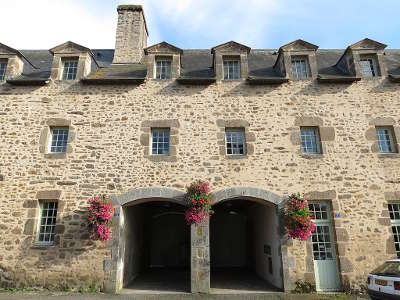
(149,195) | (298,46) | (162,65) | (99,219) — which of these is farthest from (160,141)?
(298,46)

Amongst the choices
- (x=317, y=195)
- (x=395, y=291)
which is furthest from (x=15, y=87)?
(x=395, y=291)

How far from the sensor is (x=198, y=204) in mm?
7914

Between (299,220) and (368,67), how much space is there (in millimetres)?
6078

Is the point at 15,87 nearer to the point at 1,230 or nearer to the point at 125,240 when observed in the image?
the point at 1,230

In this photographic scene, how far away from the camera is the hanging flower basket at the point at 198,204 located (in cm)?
787

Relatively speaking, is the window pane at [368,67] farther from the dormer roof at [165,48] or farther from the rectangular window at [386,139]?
the dormer roof at [165,48]

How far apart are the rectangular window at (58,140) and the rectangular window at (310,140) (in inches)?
297

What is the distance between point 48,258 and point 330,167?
8.58 metres

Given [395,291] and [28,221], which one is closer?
[395,291]

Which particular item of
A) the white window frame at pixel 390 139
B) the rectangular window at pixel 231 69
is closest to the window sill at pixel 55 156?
the rectangular window at pixel 231 69

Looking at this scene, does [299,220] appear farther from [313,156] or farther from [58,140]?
[58,140]

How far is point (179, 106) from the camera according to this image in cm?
916

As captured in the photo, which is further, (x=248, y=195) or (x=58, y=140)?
(x=58, y=140)

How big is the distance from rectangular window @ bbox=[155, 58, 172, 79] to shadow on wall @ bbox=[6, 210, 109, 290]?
208 inches
